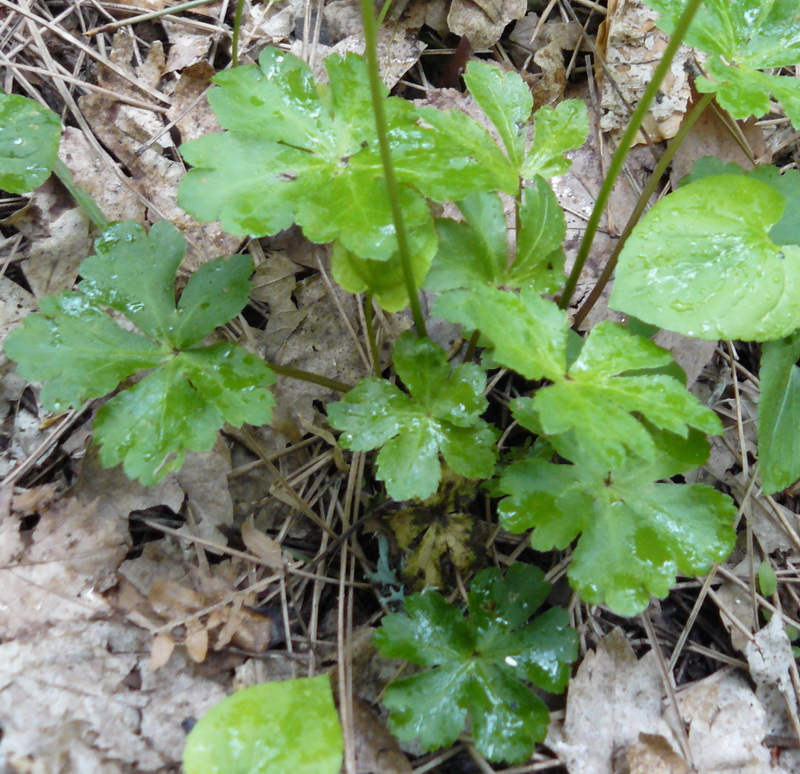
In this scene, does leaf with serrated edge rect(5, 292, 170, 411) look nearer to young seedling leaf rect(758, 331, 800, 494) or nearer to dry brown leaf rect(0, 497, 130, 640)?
dry brown leaf rect(0, 497, 130, 640)

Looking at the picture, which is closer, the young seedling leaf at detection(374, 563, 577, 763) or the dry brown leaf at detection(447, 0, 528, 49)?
the young seedling leaf at detection(374, 563, 577, 763)

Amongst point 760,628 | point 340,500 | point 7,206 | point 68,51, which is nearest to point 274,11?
point 68,51

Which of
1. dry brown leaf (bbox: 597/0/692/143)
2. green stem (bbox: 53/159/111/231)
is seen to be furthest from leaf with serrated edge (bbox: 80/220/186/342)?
dry brown leaf (bbox: 597/0/692/143)

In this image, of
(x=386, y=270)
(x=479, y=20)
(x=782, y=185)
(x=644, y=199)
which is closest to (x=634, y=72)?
(x=479, y=20)

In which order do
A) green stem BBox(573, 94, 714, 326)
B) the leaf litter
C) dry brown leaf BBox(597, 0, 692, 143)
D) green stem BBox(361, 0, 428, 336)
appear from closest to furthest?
1. green stem BBox(361, 0, 428, 336)
2. the leaf litter
3. green stem BBox(573, 94, 714, 326)
4. dry brown leaf BBox(597, 0, 692, 143)

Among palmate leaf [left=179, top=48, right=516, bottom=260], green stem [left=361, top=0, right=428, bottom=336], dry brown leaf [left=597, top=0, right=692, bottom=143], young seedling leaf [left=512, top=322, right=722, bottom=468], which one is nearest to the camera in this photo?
green stem [left=361, top=0, right=428, bottom=336]

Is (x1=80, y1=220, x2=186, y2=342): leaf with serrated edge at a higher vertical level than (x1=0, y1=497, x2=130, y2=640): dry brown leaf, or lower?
higher

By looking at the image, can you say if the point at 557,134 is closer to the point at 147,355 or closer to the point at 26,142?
the point at 147,355
